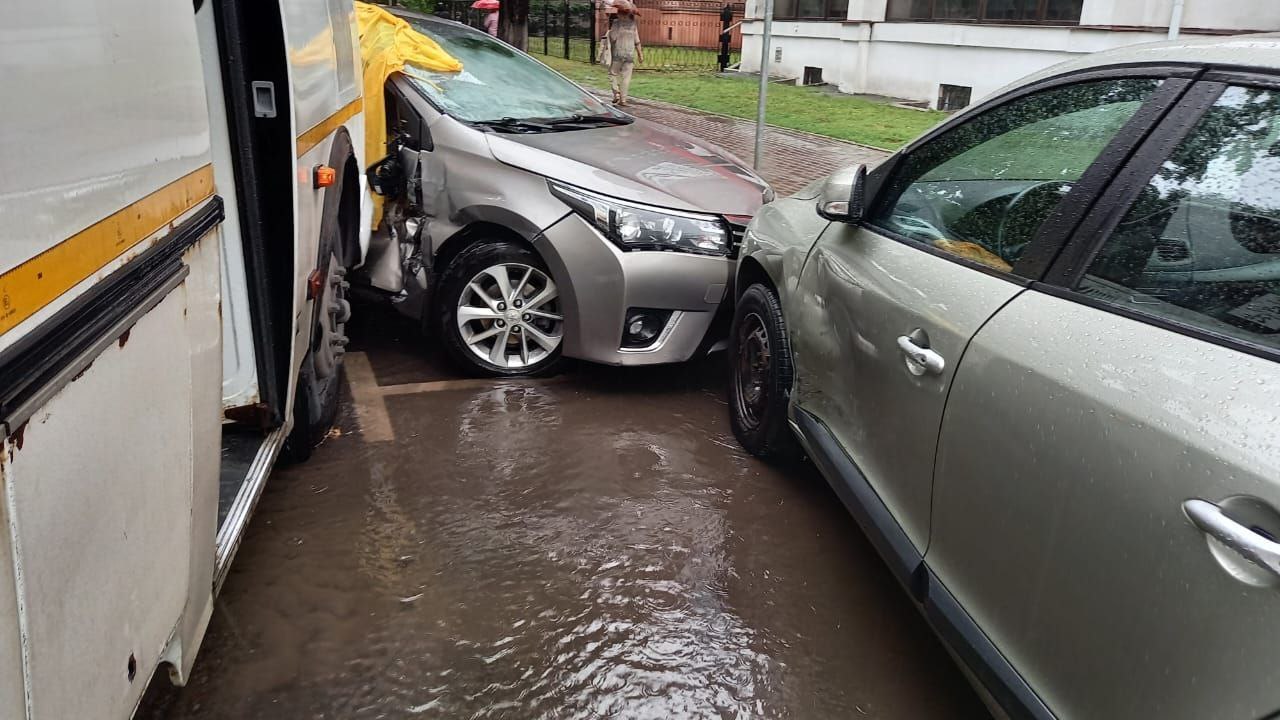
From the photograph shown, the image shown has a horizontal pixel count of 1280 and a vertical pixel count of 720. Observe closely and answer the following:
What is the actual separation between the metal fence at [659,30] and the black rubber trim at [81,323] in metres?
23.4

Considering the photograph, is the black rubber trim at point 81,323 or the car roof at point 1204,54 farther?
the car roof at point 1204,54

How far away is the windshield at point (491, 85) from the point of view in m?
5.17

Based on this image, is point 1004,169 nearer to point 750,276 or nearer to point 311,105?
point 750,276

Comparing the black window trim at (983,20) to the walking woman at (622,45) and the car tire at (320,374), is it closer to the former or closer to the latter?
the walking woman at (622,45)

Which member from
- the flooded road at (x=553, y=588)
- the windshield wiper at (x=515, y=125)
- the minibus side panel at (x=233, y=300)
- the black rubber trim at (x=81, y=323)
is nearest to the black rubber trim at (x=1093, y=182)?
the flooded road at (x=553, y=588)

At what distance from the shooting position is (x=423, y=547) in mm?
3428

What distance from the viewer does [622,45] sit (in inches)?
577

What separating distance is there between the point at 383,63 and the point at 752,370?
2749 millimetres

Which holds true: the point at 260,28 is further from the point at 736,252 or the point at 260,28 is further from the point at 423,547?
the point at 736,252

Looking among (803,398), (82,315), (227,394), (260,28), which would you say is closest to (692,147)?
(803,398)

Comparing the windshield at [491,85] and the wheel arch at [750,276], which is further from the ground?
the windshield at [491,85]

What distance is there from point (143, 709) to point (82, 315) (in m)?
1.54

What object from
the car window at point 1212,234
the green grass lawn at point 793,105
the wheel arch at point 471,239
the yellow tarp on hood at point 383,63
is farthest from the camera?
the green grass lawn at point 793,105

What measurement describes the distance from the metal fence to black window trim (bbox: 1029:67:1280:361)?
23.1 m
